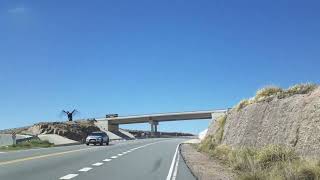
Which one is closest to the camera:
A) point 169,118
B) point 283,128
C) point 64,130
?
point 283,128

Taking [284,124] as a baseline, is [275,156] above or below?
below

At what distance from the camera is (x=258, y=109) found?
32.1m

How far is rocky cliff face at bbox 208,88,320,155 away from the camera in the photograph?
21891mm

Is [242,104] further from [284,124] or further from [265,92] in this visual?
[284,124]

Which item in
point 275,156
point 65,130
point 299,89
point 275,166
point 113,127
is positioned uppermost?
point 113,127

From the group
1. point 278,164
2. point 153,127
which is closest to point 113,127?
point 153,127

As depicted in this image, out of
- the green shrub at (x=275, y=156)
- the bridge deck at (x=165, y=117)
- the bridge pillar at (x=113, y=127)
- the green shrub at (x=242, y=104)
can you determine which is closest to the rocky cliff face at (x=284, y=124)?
the green shrub at (x=275, y=156)

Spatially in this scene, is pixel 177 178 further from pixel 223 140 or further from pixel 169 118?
pixel 169 118

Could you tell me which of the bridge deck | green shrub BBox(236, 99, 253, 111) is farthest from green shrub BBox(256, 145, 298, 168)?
the bridge deck

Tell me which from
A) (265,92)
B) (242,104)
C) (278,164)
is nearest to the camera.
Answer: (278,164)

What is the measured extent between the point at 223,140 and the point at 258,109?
10738 mm

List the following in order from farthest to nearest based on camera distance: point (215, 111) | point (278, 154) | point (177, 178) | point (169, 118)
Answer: point (169, 118) → point (215, 111) → point (278, 154) → point (177, 178)

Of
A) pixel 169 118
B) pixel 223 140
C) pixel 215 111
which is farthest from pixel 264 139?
pixel 169 118

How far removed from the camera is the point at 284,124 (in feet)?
83.9
